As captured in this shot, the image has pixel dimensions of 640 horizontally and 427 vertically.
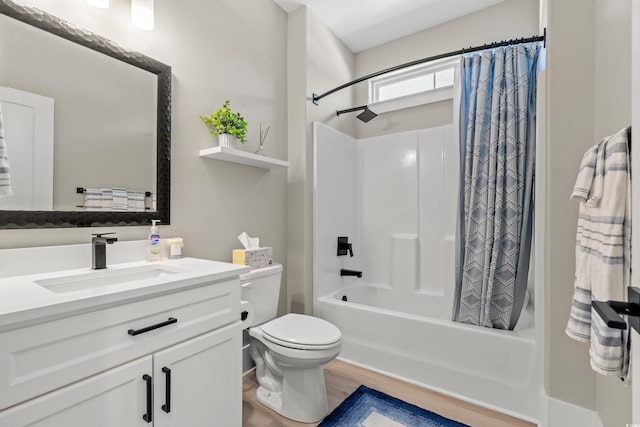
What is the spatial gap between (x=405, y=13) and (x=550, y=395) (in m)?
2.78

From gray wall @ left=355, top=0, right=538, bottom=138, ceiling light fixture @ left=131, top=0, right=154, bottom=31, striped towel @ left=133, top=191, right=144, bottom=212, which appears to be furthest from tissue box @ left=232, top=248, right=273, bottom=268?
gray wall @ left=355, top=0, right=538, bottom=138

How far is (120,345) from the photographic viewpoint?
2.95ft

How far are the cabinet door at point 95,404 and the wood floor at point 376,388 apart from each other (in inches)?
33.7

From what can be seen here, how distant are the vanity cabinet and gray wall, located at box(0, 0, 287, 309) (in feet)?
1.93

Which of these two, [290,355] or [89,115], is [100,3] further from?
[290,355]

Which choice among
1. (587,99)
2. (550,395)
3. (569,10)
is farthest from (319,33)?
(550,395)

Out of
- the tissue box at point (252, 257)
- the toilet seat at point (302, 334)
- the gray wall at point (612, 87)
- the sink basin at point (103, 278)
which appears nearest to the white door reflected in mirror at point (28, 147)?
the sink basin at point (103, 278)

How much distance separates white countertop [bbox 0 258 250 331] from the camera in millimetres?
721

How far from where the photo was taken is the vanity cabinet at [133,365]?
73 centimetres

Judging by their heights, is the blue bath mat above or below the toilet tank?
below

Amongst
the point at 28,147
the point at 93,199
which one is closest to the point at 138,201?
the point at 93,199

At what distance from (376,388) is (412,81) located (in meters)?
2.69

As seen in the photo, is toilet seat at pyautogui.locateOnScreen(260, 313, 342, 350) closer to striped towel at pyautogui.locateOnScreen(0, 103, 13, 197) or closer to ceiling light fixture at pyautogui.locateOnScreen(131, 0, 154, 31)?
striped towel at pyautogui.locateOnScreen(0, 103, 13, 197)

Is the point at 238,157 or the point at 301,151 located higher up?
the point at 301,151
